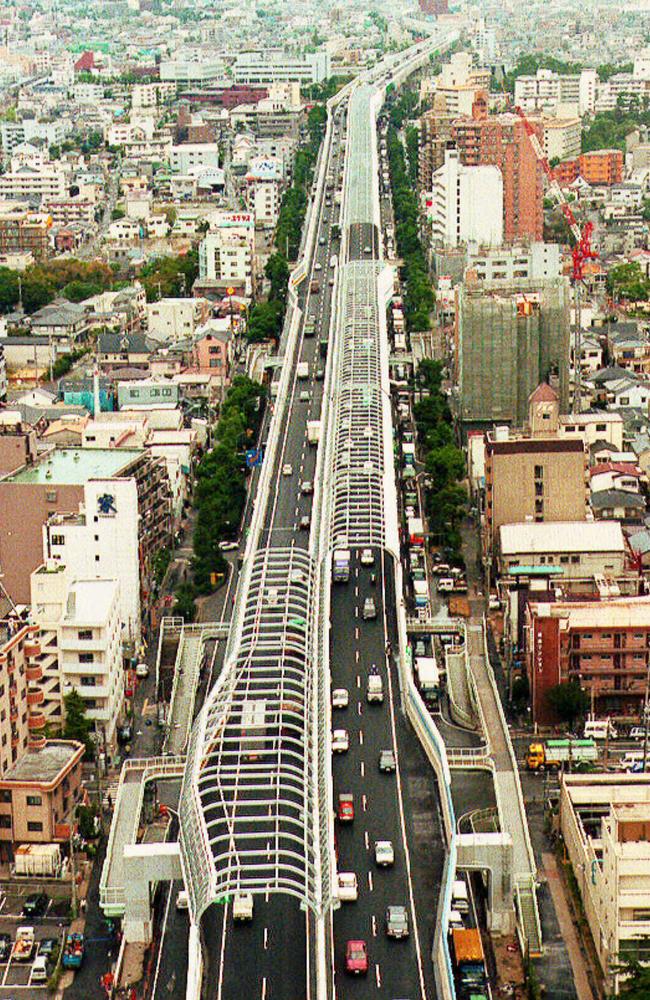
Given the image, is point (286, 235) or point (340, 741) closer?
point (340, 741)

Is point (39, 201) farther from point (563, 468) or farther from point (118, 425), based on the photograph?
point (563, 468)

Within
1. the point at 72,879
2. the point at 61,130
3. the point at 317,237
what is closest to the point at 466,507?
the point at 72,879

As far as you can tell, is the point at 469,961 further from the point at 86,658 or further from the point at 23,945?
the point at 86,658

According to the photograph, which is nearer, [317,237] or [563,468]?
[563,468]

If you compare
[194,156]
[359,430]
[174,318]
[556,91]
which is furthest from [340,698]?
[556,91]

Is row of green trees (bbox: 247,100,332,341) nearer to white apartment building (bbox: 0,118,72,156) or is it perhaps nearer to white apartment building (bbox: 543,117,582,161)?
white apartment building (bbox: 543,117,582,161)

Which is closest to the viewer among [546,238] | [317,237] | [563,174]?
[317,237]

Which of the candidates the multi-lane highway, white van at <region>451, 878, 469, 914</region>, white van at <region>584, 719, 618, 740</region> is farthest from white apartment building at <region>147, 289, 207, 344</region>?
white van at <region>451, 878, 469, 914</region>
